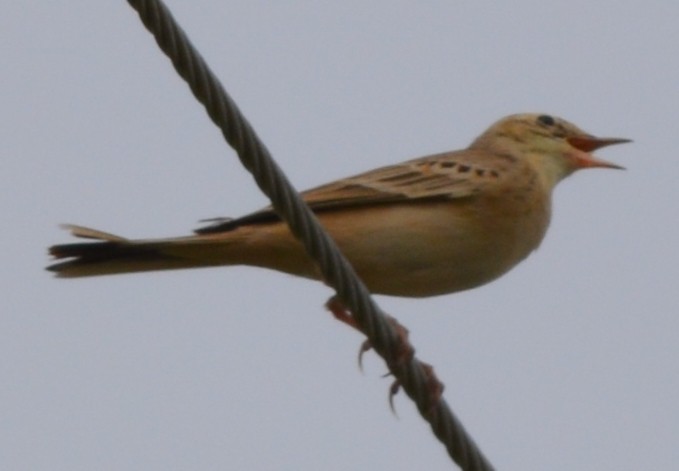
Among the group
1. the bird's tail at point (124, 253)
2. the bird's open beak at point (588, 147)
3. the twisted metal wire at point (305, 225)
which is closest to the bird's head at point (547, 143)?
the bird's open beak at point (588, 147)

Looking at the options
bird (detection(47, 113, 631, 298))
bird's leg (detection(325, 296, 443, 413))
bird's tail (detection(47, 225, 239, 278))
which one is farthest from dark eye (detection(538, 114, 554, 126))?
bird's tail (detection(47, 225, 239, 278))

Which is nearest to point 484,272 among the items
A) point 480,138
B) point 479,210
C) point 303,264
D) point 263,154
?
point 479,210

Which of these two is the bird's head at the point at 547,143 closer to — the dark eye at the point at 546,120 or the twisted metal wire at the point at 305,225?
the dark eye at the point at 546,120

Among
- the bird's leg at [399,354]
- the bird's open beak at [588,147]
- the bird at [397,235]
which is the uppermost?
the bird's open beak at [588,147]

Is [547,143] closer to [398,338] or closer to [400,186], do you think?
[400,186]

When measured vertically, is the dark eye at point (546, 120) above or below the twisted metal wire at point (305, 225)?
above

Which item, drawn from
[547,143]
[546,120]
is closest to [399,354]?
[547,143]
